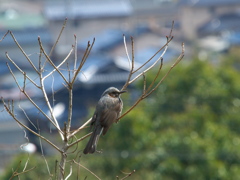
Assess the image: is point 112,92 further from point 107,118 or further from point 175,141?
point 175,141

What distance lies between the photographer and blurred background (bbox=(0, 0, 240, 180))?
22562 millimetres

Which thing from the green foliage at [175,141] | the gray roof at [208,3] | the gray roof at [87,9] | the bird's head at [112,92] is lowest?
the gray roof at [208,3]

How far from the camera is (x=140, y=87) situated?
110 ft

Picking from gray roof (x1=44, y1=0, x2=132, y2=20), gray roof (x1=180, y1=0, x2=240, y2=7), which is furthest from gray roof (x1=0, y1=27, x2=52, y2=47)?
gray roof (x1=180, y1=0, x2=240, y2=7)

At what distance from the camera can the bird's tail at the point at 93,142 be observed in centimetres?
696

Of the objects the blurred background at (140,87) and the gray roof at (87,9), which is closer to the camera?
the blurred background at (140,87)

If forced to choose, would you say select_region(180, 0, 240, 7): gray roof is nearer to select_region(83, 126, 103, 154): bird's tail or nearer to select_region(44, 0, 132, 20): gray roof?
select_region(44, 0, 132, 20): gray roof

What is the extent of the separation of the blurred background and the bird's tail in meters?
0.46

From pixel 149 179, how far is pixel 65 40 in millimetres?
42028

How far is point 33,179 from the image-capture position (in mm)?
21672

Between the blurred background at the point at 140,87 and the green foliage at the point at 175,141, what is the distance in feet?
0.09

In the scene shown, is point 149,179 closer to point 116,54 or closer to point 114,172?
point 114,172

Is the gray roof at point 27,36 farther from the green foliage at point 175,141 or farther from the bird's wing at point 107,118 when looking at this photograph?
the bird's wing at point 107,118

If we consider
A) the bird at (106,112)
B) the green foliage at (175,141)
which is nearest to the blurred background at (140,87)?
the green foliage at (175,141)
